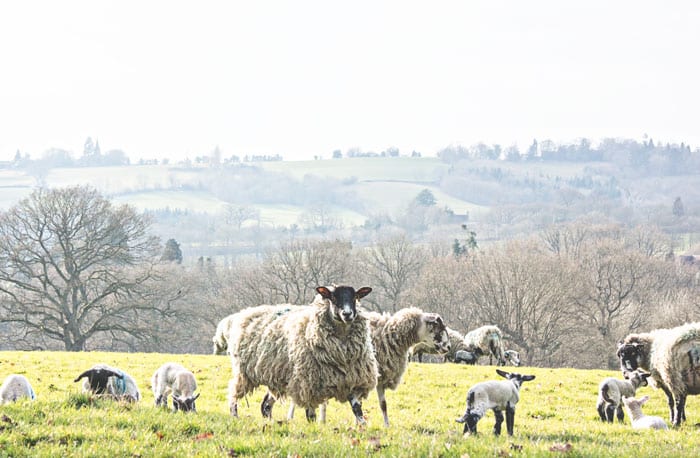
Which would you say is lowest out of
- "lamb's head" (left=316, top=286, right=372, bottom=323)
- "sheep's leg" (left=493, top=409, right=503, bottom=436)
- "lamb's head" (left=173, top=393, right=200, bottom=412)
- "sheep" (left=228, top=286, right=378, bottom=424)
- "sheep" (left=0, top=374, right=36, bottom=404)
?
"lamb's head" (left=173, top=393, right=200, bottom=412)

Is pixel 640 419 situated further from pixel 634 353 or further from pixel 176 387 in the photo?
pixel 176 387

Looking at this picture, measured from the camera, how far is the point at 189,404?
14.5 meters

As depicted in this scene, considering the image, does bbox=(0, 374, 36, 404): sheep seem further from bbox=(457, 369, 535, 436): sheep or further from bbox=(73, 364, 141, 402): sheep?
bbox=(457, 369, 535, 436): sheep

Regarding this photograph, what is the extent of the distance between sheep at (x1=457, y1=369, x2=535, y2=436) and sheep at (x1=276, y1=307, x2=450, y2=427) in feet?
9.54

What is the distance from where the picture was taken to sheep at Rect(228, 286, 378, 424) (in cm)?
1404

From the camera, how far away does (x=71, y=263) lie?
1992 inches

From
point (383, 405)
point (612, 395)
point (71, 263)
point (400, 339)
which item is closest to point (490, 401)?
point (383, 405)

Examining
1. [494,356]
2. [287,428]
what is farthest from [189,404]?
[494,356]

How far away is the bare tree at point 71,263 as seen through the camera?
49.6 m

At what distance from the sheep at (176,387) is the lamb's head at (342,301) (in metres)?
3.27

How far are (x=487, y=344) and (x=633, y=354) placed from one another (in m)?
24.6

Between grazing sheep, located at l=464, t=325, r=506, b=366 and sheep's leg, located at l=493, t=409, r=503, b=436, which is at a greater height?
sheep's leg, located at l=493, t=409, r=503, b=436

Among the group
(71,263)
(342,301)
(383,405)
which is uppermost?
(342,301)

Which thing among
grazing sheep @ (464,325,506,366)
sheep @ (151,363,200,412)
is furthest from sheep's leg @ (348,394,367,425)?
grazing sheep @ (464,325,506,366)
